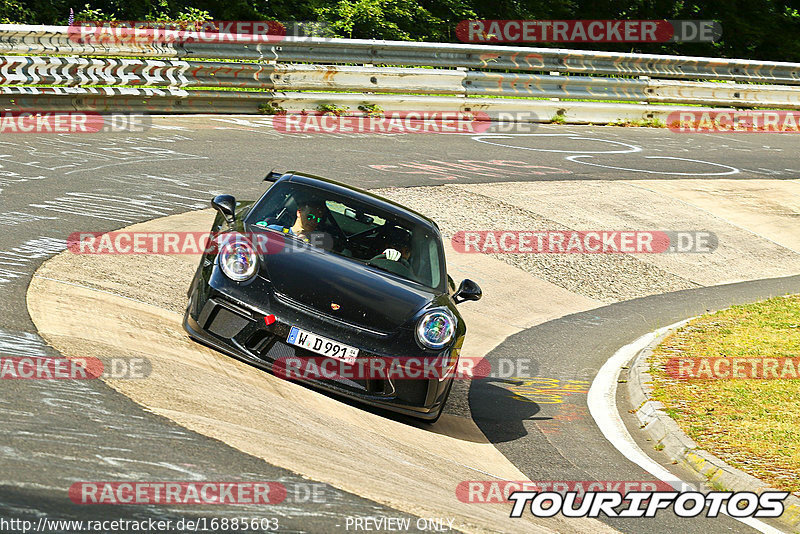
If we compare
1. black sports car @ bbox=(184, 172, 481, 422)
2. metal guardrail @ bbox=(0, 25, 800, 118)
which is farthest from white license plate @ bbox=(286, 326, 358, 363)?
metal guardrail @ bbox=(0, 25, 800, 118)

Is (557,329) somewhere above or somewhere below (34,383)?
below

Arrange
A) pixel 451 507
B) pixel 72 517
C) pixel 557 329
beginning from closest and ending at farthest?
pixel 72 517, pixel 451 507, pixel 557 329

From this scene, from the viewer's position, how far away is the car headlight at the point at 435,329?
6.74m

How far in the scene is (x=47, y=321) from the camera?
659 centimetres

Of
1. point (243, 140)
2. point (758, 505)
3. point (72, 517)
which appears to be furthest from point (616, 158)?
point (72, 517)

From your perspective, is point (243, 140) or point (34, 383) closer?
point (34, 383)

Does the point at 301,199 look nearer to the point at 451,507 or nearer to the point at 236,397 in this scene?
the point at 236,397

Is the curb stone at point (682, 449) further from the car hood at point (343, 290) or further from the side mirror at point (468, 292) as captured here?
the car hood at point (343, 290)

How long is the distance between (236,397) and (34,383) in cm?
113

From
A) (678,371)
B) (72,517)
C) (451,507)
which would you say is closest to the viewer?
(72,517)

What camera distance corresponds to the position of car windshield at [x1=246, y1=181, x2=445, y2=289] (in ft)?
24.8

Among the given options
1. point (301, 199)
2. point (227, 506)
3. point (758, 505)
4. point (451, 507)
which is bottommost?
point (758, 505)

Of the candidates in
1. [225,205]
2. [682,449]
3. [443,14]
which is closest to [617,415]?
[682,449]

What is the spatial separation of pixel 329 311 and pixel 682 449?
276 cm
